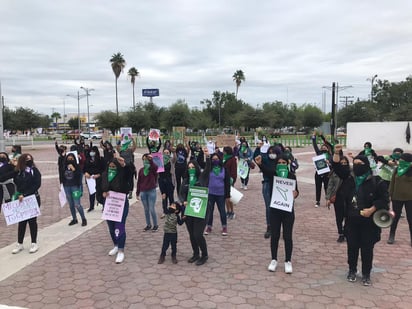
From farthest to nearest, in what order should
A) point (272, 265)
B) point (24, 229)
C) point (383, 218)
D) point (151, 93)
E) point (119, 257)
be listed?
point (151, 93), point (24, 229), point (119, 257), point (272, 265), point (383, 218)

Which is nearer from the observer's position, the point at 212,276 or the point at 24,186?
the point at 212,276

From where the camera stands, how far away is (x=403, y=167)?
19.9 ft

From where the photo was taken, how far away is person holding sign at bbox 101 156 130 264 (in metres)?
5.84

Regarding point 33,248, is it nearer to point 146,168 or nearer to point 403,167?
A: point 146,168

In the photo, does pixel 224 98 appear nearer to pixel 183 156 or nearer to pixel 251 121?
pixel 251 121

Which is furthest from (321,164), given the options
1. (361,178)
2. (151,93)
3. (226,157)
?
(151,93)

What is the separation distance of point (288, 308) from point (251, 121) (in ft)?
181

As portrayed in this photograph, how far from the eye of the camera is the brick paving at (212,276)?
4387 millimetres

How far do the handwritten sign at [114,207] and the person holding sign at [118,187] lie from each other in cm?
6

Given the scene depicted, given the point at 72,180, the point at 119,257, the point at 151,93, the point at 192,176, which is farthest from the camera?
the point at 151,93

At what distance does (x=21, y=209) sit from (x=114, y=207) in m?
1.63

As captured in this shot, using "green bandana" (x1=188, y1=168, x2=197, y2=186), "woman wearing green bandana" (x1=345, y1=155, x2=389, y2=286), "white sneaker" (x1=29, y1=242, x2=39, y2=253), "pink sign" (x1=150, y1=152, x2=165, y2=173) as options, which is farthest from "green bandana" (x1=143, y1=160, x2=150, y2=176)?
"woman wearing green bandana" (x1=345, y1=155, x2=389, y2=286)

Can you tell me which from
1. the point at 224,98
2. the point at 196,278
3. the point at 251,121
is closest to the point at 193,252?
the point at 196,278

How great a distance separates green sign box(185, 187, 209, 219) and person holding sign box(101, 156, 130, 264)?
1.11m
